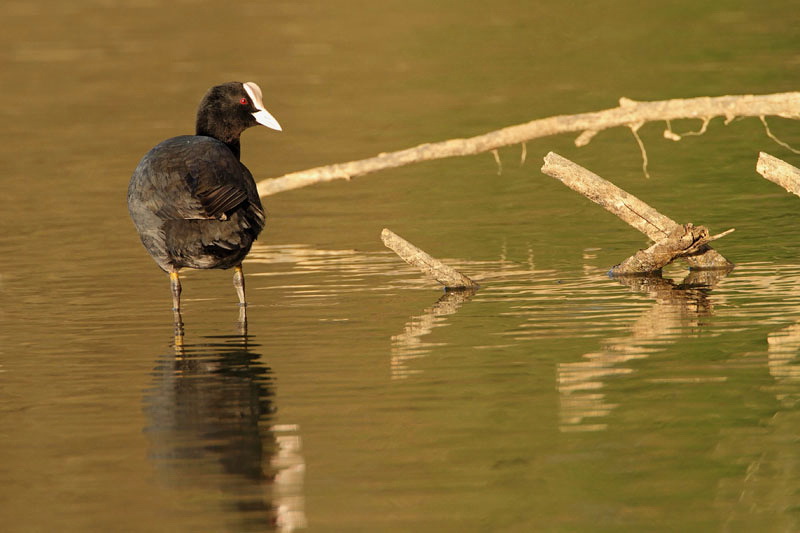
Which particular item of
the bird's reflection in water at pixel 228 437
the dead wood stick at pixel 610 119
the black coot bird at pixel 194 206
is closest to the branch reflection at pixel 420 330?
the bird's reflection in water at pixel 228 437

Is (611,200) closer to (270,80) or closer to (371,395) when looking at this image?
(371,395)

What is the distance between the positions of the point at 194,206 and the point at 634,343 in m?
3.30

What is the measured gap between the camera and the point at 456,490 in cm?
723

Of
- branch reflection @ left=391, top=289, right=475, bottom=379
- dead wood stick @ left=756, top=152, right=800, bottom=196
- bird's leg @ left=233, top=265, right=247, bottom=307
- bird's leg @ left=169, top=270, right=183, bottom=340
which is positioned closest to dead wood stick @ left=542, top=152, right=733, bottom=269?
dead wood stick @ left=756, top=152, right=800, bottom=196

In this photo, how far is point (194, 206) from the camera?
11.1 metres

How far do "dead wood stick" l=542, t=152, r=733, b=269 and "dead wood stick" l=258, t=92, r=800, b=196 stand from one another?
3.19 feet

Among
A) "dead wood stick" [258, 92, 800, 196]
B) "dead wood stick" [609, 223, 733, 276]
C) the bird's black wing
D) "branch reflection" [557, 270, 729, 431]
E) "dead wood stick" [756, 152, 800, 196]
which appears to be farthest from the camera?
"dead wood stick" [258, 92, 800, 196]

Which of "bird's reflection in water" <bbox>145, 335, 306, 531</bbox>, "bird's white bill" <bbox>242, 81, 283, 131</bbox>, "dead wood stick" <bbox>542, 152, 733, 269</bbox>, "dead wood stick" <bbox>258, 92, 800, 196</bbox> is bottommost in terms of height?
"bird's reflection in water" <bbox>145, 335, 306, 531</bbox>

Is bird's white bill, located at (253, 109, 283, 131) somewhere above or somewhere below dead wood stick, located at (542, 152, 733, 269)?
above

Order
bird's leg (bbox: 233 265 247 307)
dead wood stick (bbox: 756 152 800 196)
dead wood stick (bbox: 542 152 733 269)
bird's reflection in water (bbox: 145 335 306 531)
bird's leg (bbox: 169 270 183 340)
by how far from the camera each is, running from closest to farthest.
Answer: bird's reflection in water (bbox: 145 335 306 531)
bird's leg (bbox: 169 270 183 340)
dead wood stick (bbox: 756 152 800 196)
bird's leg (bbox: 233 265 247 307)
dead wood stick (bbox: 542 152 733 269)

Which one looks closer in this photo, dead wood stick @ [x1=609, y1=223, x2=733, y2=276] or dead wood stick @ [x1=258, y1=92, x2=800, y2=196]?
dead wood stick @ [x1=609, y1=223, x2=733, y2=276]

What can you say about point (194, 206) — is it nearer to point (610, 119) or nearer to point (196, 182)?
point (196, 182)

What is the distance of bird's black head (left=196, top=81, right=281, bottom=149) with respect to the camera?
42.2ft

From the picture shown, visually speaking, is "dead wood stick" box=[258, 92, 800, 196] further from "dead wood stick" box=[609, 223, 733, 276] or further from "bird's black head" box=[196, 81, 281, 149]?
"bird's black head" box=[196, 81, 281, 149]
